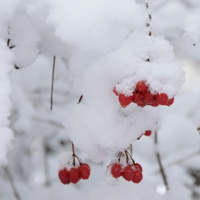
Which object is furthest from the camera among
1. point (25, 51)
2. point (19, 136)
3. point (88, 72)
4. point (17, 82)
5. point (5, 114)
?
point (19, 136)

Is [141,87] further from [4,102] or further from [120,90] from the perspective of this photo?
[4,102]

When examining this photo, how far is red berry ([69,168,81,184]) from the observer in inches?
42.1

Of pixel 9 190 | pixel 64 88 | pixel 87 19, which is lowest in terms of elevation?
pixel 9 190

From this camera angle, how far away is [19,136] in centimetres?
277

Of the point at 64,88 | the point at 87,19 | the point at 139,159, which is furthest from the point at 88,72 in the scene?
the point at 139,159

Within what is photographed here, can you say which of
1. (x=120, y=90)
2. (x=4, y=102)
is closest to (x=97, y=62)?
(x=120, y=90)

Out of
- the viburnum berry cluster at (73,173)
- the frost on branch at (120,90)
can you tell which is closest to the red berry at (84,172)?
the viburnum berry cluster at (73,173)

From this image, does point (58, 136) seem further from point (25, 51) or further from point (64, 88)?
point (25, 51)

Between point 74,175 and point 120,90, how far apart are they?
41cm

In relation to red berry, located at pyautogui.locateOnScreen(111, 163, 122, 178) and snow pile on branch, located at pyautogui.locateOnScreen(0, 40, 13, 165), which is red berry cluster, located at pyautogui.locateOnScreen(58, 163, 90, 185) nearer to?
red berry, located at pyautogui.locateOnScreen(111, 163, 122, 178)

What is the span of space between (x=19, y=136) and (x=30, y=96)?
47 centimetres

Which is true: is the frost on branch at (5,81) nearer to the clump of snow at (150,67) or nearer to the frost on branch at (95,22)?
the frost on branch at (95,22)

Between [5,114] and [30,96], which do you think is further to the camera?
[30,96]

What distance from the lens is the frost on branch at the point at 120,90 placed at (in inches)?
33.4
